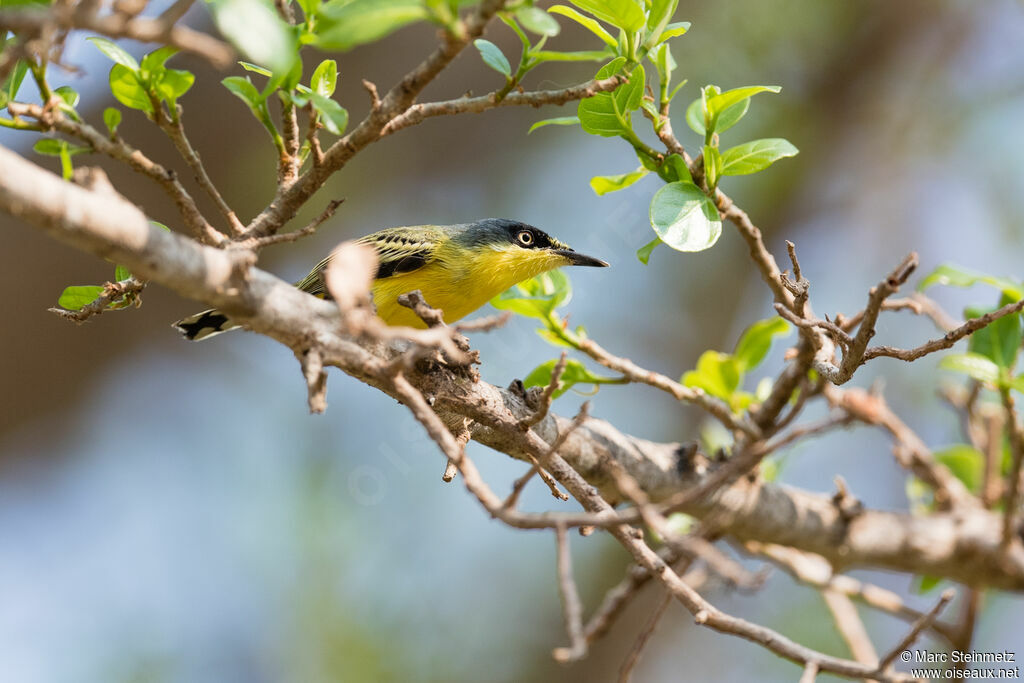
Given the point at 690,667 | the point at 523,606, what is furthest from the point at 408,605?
the point at 690,667

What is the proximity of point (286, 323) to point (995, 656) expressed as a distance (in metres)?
3.85

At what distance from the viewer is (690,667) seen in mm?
7984

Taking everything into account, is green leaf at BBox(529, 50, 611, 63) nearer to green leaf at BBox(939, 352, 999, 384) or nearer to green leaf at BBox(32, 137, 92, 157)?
green leaf at BBox(32, 137, 92, 157)

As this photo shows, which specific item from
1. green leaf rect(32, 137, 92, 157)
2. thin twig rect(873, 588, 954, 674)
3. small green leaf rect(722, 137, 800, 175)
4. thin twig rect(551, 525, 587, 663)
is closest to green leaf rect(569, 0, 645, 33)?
small green leaf rect(722, 137, 800, 175)

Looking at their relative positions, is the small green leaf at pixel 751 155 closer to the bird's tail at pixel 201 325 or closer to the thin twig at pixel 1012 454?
the thin twig at pixel 1012 454

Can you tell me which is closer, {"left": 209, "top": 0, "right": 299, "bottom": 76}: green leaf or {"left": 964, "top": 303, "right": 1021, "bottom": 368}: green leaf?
{"left": 209, "top": 0, "right": 299, "bottom": 76}: green leaf

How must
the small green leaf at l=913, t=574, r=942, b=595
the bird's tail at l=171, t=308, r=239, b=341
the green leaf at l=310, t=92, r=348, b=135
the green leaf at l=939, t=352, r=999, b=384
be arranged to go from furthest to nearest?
the small green leaf at l=913, t=574, r=942, b=595, the bird's tail at l=171, t=308, r=239, b=341, the green leaf at l=939, t=352, r=999, b=384, the green leaf at l=310, t=92, r=348, b=135

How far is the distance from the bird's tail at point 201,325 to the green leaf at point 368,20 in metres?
2.49

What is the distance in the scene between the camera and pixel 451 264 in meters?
4.53

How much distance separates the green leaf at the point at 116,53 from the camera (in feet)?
7.09

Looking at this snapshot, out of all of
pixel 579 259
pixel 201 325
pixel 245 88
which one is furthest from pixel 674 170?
pixel 201 325

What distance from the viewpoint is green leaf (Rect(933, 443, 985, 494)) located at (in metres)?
4.51

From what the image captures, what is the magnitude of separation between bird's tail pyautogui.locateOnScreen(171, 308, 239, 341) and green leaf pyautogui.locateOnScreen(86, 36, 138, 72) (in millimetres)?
1753

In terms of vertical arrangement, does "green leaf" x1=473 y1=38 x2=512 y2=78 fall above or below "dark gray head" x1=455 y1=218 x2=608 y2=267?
above
